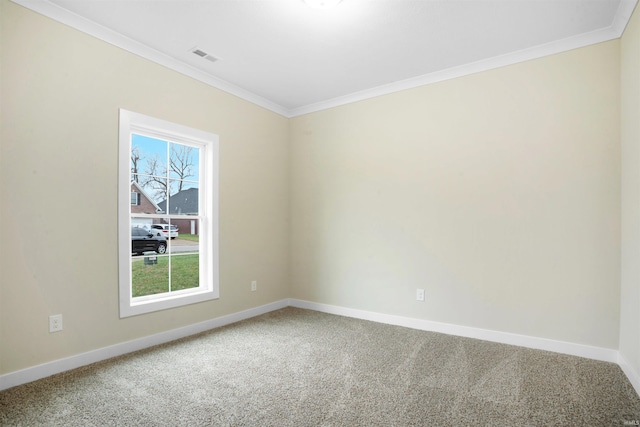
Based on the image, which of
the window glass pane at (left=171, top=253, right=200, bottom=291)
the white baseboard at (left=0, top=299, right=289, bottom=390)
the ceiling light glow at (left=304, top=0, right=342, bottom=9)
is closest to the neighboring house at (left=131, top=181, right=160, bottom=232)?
the window glass pane at (left=171, top=253, right=200, bottom=291)

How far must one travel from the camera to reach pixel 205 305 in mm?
3506

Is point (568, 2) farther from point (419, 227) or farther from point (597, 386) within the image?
point (597, 386)

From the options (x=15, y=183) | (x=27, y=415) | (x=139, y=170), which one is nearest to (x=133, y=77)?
(x=139, y=170)

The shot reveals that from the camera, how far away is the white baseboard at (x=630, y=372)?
217 centimetres

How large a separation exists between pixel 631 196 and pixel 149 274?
13.2 ft

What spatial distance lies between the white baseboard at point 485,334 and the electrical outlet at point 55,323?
105 inches

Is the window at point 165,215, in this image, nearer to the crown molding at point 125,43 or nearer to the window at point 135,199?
the window at point 135,199

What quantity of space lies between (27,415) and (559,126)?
4.34 metres

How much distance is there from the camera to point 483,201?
3.22 m

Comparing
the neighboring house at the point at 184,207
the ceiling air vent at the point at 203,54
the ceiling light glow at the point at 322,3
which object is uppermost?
the ceiling air vent at the point at 203,54

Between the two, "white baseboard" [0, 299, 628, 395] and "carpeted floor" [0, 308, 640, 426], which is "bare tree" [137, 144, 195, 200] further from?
"carpeted floor" [0, 308, 640, 426]

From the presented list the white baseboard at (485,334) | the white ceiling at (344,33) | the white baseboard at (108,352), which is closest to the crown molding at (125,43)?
the white ceiling at (344,33)

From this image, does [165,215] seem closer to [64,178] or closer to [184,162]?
[184,162]

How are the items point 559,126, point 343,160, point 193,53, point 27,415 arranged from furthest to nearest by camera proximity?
point 343,160
point 193,53
point 559,126
point 27,415
